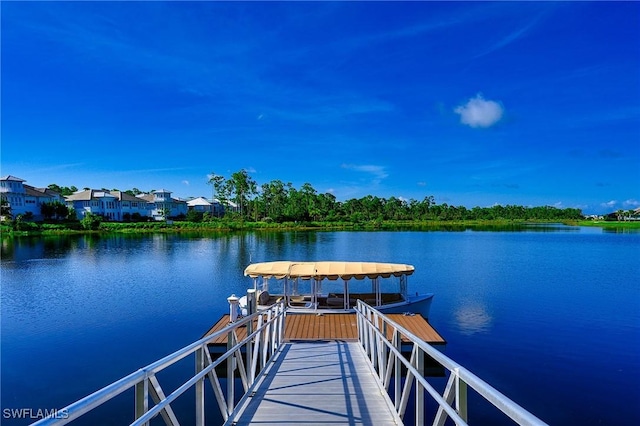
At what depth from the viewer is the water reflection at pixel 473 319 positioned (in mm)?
A: 18484

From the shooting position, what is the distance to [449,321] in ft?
65.2

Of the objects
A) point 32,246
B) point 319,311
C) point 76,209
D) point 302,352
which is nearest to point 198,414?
point 302,352

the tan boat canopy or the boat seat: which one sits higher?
the tan boat canopy

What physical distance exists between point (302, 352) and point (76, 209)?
337 ft

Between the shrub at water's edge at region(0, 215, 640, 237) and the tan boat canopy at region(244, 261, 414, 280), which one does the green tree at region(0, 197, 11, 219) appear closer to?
the shrub at water's edge at region(0, 215, 640, 237)

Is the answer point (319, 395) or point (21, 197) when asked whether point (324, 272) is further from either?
point (21, 197)

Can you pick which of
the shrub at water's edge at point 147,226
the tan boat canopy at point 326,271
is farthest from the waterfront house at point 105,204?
the tan boat canopy at point 326,271

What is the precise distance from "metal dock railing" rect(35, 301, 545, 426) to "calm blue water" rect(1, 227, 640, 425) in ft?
15.8

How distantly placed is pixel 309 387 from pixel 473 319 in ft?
50.4

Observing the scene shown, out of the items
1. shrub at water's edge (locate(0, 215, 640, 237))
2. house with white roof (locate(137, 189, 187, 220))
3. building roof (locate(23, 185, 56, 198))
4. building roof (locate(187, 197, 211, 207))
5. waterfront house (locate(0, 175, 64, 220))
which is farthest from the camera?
building roof (locate(187, 197, 211, 207))

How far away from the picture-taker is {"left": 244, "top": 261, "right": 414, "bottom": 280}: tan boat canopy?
17.2 m

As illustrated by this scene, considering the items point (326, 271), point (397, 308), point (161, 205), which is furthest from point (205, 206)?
point (397, 308)

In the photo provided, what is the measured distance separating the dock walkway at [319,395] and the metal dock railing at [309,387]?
0.01 m

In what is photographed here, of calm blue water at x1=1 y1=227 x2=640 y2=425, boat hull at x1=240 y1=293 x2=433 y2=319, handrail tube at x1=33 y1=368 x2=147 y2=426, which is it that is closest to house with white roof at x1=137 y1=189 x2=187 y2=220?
calm blue water at x1=1 y1=227 x2=640 y2=425
